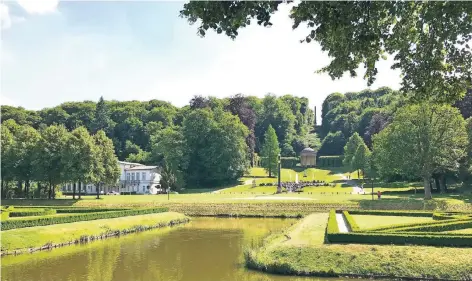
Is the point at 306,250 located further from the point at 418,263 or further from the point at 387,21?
the point at 387,21

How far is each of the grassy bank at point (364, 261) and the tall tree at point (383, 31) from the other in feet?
27.8

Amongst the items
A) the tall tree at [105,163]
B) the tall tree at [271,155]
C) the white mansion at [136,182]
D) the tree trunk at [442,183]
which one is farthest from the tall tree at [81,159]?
the tree trunk at [442,183]

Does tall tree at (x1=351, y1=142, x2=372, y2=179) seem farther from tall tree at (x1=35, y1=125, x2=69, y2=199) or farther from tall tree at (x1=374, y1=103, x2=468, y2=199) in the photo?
tall tree at (x1=35, y1=125, x2=69, y2=199)

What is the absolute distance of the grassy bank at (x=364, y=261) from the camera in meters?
17.0

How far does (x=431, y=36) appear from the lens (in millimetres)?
10117

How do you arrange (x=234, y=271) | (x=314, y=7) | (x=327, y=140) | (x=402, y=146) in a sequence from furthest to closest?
(x=327, y=140) < (x=402, y=146) < (x=234, y=271) < (x=314, y=7)

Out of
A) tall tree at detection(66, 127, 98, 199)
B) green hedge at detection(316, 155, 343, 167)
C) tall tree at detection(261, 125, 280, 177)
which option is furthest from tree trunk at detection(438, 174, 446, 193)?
green hedge at detection(316, 155, 343, 167)

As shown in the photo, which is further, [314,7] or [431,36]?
[431,36]

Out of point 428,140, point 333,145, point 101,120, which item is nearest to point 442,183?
point 428,140

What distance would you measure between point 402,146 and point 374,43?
40557mm

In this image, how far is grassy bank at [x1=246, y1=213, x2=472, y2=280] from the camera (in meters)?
17.0

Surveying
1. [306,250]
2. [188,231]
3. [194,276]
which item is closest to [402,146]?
[188,231]

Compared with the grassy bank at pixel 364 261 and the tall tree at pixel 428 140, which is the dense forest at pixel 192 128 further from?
the grassy bank at pixel 364 261

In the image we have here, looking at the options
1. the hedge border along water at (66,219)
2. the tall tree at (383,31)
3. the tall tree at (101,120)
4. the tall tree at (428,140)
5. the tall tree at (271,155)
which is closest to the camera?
the tall tree at (383,31)
